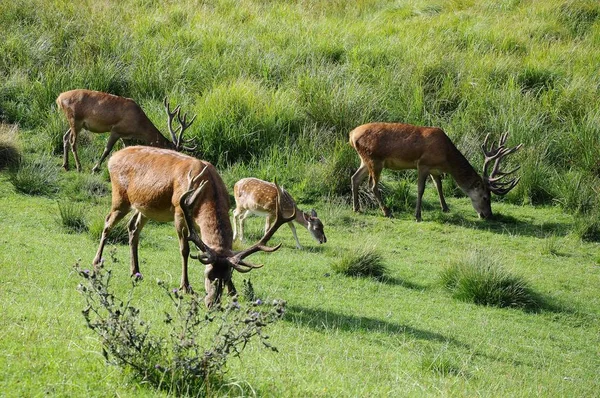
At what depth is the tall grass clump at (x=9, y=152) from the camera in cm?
1595

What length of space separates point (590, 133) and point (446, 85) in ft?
11.5

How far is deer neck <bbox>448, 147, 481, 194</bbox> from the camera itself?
16484mm

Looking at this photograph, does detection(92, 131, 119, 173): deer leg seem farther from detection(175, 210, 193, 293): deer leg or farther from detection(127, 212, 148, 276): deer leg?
detection(175, 210, 193, 293): deer leg

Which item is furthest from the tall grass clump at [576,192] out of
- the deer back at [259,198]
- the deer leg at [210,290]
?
the deer leg at [210,290]

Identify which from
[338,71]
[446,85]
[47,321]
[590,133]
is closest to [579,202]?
[590,133]

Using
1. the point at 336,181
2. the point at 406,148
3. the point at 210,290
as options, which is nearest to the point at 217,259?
the point at 210,290

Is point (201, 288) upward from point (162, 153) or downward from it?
downward

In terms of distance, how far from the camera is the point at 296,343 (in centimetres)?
791

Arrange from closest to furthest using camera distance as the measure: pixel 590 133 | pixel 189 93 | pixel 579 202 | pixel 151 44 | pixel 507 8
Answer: pixel 579 202 < pixel 590 133 < pixel 189 93 < pixel 151 44 < pixel 507 8

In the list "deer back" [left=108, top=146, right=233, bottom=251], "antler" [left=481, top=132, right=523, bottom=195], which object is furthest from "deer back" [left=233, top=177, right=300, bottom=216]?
"antler" [left=481, top=132, right=523, bottom=195]

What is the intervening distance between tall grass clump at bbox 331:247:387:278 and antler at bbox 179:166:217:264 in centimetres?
299


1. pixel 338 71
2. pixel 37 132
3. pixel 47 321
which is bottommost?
pixel 37 132

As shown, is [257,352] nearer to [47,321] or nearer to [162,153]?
[47,321]

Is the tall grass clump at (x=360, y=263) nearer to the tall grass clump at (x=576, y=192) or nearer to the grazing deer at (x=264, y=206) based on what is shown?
the grazing deer at (x=264, y=206)
